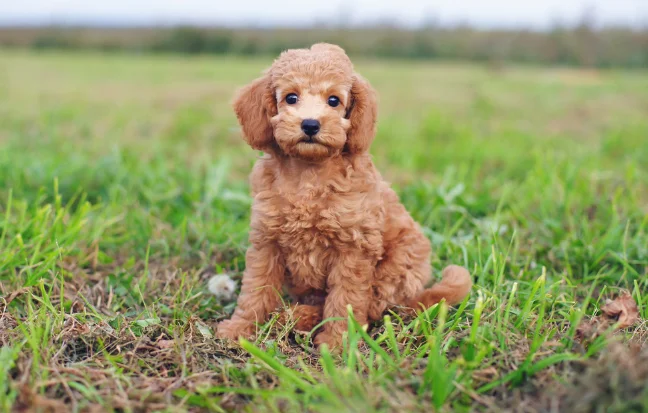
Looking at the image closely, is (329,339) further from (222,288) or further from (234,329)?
(222,288)

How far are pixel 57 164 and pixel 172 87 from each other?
7.53 metres

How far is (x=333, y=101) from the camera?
2.56m

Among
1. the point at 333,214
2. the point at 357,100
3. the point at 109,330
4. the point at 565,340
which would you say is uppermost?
the point at 357,100

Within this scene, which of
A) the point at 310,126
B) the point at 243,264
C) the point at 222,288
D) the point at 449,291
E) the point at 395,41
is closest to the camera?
the point at 310,126

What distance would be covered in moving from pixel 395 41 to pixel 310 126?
19.0m

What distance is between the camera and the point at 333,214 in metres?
2.59

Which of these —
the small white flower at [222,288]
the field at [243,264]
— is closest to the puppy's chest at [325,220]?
the field at [243,264]

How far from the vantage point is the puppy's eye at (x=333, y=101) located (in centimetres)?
256

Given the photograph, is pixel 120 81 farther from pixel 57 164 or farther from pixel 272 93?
pixel 272 93

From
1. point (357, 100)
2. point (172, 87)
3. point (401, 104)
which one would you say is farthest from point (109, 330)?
point (172, 87)

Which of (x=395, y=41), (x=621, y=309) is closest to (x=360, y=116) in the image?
(x=621, y=309)

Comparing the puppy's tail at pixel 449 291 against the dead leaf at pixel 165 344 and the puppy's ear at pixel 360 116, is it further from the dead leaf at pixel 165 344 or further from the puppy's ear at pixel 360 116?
the dead leaf at pixel 165 344

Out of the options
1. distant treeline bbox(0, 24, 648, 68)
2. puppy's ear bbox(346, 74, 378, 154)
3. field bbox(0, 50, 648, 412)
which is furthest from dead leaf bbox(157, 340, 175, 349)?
distant treeline bbox(0, 24, 648, 68)

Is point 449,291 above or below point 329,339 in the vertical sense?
above
